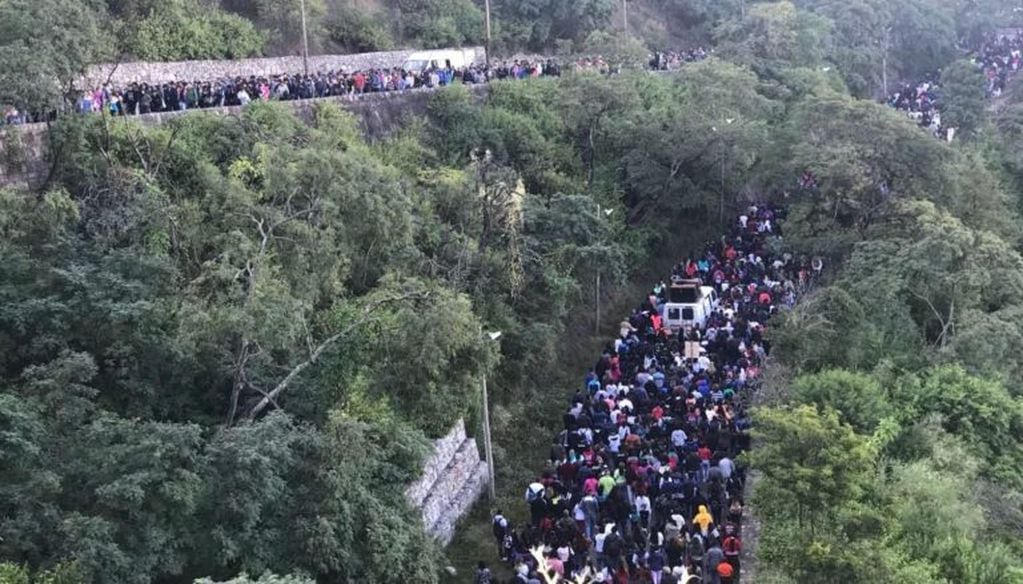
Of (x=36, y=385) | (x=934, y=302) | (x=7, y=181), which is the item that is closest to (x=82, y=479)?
(x=36, y=385)

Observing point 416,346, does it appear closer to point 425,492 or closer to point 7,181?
point 425,492

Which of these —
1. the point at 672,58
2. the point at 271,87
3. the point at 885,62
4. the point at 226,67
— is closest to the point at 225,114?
the point at 271,87

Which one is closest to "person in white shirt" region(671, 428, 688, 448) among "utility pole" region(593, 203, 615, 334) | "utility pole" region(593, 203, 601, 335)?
"utility pole" region(593, 203, 615, 334)

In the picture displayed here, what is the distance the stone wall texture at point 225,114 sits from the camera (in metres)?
20.4

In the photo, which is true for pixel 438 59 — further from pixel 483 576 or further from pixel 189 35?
pixel 483 576

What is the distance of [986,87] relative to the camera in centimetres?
5000

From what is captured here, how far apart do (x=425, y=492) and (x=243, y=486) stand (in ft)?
13.8

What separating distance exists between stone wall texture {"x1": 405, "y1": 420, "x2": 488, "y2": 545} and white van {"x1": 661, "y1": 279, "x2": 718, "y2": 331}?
7800mm

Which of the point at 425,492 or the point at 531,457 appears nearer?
the point at 425,492

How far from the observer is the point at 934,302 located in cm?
2416

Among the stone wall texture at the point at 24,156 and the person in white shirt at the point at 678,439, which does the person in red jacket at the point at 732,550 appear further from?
the stone wall texture at the point at 24,156

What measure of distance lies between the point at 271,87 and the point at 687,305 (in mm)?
13071

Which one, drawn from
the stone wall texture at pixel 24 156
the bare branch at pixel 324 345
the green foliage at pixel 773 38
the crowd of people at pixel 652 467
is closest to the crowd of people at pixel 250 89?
the stone wall texture at pixel 24 156

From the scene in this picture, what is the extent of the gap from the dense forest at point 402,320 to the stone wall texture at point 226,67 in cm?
74
